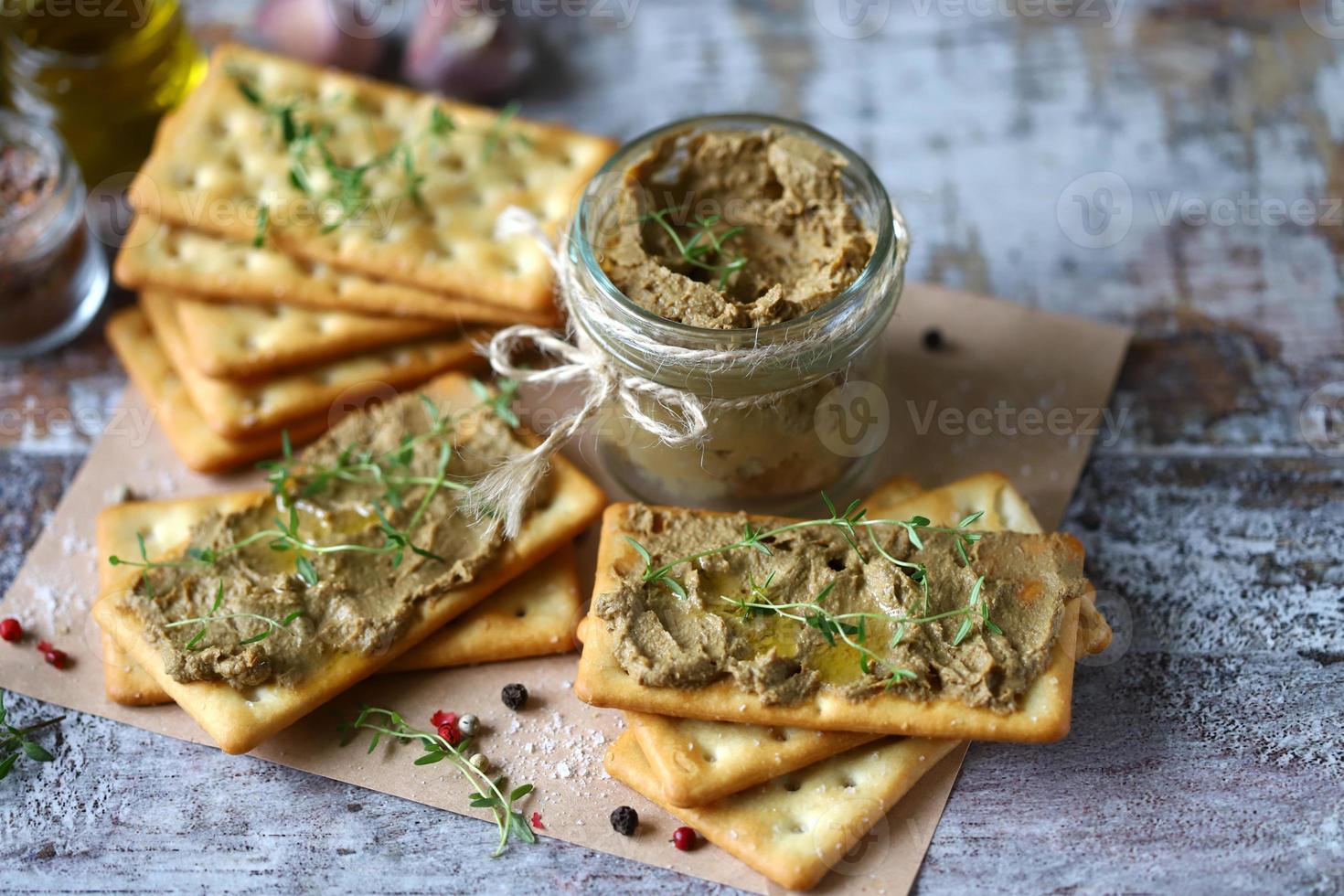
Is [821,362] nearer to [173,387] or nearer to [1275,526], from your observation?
[1275,526]

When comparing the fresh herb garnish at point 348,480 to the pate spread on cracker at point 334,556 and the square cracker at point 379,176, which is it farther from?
the square cracker at point 379,176

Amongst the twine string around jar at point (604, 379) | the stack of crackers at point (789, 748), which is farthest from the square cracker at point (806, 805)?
the twine string around jar at point (604, 379)

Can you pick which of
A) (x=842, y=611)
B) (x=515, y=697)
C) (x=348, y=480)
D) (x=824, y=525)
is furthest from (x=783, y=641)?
(x=348, y=480)

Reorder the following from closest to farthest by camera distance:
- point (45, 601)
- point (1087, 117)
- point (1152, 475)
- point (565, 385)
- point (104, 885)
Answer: point (104, 885), point (45, 601), point (1152, 475), point (565, 385), point (1087, 117)

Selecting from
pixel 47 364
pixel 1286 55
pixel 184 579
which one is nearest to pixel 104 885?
pixel 184 579

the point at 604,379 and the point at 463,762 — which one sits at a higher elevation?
the point at 604,379

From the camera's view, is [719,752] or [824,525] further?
[824,525]

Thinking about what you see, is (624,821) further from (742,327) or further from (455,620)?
(742,327)
